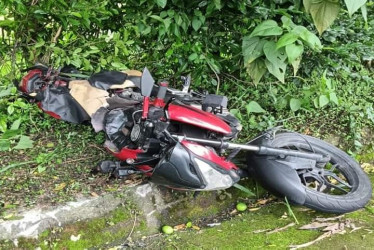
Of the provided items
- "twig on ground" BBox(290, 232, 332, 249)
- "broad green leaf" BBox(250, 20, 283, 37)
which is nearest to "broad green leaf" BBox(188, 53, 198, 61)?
"broad green leaf" BBox(250, 20, 283, 37)

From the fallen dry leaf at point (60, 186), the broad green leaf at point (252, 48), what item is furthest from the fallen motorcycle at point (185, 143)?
the broad green leaf at point (252, 48)

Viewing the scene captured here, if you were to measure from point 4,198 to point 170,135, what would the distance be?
3.52 feet

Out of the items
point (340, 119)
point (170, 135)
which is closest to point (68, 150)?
point (170, 135)

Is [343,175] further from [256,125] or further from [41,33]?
[41,33]

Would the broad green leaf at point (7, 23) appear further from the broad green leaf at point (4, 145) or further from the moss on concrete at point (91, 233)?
the moss on concrete at point (91, 233)

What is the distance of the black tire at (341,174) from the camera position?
2977mm

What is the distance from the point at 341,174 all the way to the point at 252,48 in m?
1.25

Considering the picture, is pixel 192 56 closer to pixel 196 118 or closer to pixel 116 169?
pixel 196 118

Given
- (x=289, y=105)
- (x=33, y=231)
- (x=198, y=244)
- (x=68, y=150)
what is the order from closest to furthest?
(x=33, y=231), (x=198, y=244), (x=68, y=150), (x=289, y=105)

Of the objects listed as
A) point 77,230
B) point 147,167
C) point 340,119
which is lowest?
point 77,230

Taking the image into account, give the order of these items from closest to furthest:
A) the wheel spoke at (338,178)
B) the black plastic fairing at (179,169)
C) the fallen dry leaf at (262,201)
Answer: the black plastic fairing at (179,169), the wheel spoke at (338,178), the fallen dry leaf at (262,201)

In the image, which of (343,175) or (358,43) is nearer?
(343,175)

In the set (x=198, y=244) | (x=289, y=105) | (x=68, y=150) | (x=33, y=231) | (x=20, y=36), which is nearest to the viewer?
(x=33, y=231)

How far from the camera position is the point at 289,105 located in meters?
3.87
